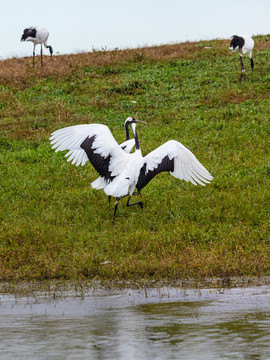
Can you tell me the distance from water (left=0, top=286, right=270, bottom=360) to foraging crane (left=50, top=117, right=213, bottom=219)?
3.83 m

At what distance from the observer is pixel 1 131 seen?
18.6 metres

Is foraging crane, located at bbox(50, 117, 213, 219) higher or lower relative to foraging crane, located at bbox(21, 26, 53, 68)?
lower

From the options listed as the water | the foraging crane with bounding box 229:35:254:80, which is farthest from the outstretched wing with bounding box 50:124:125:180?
the foraging crane with bounding box 229:35:254:80

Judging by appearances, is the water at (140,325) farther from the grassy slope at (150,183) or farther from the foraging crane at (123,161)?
the foraging crane at (123,161)

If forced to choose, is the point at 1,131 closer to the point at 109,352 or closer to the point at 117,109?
the point at 117,109

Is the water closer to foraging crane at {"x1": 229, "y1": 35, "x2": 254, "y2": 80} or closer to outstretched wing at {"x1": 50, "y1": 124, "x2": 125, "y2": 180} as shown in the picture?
outstretched wing at {"x1": 50, "y1": 124, "x2": 125, "y2": 180}

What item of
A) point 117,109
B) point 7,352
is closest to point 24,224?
point 7,352

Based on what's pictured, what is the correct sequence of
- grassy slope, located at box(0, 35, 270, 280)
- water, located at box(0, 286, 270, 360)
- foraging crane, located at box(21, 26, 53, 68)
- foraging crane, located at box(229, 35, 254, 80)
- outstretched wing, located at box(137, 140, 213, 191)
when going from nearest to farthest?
water, located at box(0, 286, 270, 360) < grassy slope, located at box(0, 35, 270, 280) < outstretched wing, located at box(137, 140, 213, 191) < foraging crane, located at box(229, 35, 254, 80) < foraging crane, located at box(21, 26, 53, 68)

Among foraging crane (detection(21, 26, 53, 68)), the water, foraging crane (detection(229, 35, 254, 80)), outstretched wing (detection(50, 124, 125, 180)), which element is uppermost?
foraging crane (detection(21, 26, 53, 68))

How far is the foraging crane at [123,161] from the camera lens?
11.1 m

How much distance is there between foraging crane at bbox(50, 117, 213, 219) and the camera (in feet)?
36.3

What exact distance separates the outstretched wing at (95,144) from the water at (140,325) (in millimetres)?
4173

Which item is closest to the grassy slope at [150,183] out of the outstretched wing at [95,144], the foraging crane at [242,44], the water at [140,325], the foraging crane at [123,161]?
the foraging crane at [123,161]

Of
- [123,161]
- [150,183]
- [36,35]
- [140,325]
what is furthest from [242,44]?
[140,325]
